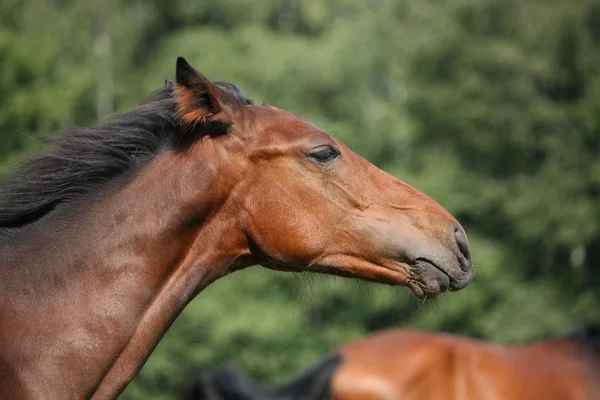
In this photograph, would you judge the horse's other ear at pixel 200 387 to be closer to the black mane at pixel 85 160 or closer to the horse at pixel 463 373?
the horse at pixel 463 373

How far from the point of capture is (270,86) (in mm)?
26000

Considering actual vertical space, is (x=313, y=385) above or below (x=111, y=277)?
below

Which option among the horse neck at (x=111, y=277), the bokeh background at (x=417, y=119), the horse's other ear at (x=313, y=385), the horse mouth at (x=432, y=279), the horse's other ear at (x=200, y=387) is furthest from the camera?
the bokeh background at (x=417, y=119)

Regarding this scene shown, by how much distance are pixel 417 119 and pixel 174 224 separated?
23831mm

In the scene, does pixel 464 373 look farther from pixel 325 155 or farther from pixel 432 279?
pixel 325 155

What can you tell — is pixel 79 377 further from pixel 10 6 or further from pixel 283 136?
pixel 10 6

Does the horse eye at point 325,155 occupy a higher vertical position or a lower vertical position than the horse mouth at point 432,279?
higher

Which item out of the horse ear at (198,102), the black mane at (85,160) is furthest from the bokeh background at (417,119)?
the horse ear at (198,102)

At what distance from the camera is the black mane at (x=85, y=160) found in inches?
153

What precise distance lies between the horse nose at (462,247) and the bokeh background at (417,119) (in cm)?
1384

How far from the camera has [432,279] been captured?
13.4ft

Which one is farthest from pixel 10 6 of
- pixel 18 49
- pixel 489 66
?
pixel 489 66

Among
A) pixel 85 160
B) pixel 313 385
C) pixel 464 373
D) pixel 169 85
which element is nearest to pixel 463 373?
pixel 464 373

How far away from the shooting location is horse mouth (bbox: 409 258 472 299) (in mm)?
4082
